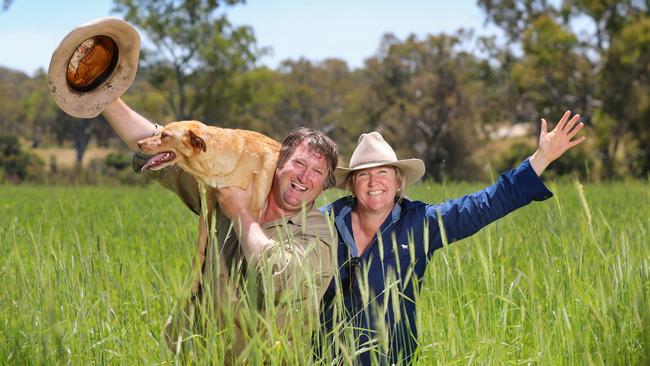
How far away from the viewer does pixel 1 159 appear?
54844 millimetres

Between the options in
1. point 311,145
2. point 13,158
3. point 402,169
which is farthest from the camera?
point 13,158

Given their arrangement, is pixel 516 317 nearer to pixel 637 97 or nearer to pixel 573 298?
pixel 573 298

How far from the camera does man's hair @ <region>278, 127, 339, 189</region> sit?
3225mm

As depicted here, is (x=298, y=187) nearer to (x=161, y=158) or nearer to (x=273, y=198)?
(x=273, y=198)

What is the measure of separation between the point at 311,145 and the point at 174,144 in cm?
59

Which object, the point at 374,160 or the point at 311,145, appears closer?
the point at 311,145

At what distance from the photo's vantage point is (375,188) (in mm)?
3668

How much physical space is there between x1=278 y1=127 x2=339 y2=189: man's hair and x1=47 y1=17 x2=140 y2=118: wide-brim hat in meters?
0.65

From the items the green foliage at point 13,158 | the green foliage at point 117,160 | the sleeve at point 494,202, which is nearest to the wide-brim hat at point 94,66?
the sleeve at point 494,202

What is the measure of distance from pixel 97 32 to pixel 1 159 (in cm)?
5594

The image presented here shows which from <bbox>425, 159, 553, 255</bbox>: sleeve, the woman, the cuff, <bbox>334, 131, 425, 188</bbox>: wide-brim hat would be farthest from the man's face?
the cuff

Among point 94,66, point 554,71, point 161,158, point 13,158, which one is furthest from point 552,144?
point 13,158

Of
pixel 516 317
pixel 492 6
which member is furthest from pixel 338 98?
pixel 516 317

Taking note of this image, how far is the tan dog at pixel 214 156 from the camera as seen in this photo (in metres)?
2.89
